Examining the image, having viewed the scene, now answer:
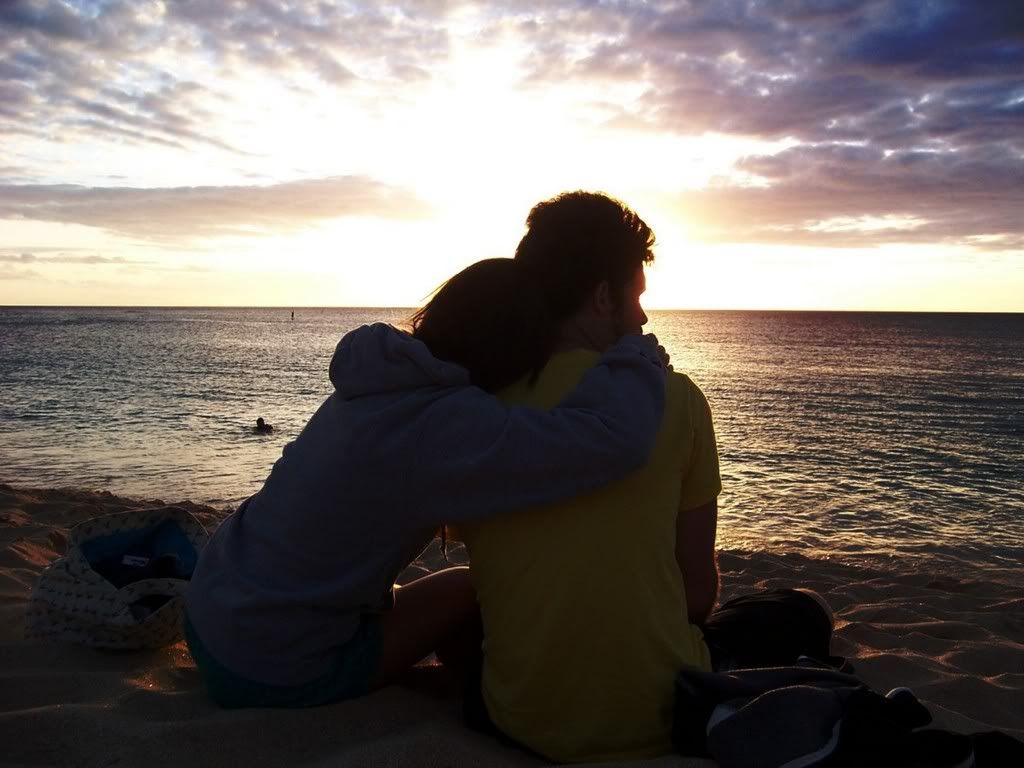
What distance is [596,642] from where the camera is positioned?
2102 millimetres

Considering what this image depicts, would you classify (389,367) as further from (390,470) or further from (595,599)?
(595,599)

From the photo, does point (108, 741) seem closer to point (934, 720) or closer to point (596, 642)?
point (596, 642)

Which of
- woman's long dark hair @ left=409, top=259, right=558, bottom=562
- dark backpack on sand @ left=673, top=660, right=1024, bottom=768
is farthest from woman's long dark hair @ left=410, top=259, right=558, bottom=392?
dark backpack on sand @ left=673, top=660, right=1024, bottom=768

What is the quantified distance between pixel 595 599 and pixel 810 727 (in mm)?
570

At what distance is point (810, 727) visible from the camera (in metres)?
1.91

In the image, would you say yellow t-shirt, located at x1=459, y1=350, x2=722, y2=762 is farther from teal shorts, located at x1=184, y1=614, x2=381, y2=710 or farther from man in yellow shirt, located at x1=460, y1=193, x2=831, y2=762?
teal shorts, located at x1=184, y1=614, x2=381, y2=710

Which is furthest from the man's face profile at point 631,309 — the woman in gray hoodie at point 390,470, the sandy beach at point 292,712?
the sandy beach at point 292,712

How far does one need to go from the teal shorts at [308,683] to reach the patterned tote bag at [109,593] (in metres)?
0.60

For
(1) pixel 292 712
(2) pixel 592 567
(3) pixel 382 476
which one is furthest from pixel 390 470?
(1) pixel 292 712

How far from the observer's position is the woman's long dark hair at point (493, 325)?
2217 mm

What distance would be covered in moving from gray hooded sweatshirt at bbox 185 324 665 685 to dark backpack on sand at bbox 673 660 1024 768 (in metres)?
0.65

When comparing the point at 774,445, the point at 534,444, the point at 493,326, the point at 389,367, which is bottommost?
the point at 774,445

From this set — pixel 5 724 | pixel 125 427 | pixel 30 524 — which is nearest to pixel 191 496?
pixel 30 524

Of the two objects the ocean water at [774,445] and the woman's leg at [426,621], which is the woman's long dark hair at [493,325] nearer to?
the woman's leg at [426,621]
